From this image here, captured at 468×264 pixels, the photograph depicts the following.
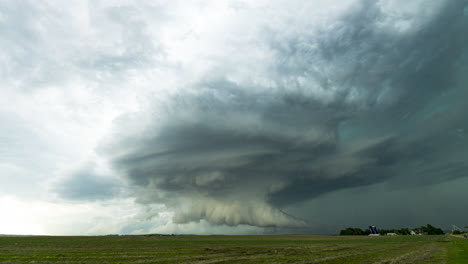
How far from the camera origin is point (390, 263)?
47.1 meters

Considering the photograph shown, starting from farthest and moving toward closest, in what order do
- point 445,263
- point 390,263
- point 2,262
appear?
point 2,262
point 390,263
point 445,263

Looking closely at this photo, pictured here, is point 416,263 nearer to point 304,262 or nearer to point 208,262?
point 304,262

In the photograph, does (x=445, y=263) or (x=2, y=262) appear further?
(x=2, y=262)

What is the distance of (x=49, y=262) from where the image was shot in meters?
50.6

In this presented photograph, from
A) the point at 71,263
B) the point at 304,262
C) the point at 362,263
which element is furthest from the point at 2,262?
the point at 362,263

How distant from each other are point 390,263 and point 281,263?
1752 cm

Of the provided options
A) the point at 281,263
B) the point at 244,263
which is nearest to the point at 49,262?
the point at 244,263

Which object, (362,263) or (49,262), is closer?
(362,263)

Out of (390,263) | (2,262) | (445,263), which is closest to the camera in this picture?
(445,263)

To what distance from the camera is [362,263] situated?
4738 centimetres

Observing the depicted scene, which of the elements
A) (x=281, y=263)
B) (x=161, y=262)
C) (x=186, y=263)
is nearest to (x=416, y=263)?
(x=281, y=263)

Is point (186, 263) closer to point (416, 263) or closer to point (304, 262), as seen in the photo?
point (304, 262)

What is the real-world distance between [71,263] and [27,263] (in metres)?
7.05

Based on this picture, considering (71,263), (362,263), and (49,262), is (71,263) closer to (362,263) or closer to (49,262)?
(49,262)
